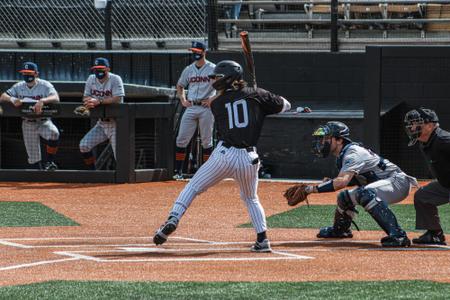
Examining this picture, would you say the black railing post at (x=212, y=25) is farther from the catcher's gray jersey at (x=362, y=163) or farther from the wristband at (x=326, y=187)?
the wristband at (x=326, y=187)

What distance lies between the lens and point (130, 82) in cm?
1798

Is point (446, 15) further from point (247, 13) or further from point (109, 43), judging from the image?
point (109, 43)

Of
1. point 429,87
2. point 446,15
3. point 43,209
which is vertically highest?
point 446,15

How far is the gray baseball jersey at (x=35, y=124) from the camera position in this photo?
1518 cm

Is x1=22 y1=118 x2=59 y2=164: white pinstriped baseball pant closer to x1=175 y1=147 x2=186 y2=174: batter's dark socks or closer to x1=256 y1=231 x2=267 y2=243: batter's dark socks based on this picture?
x1=175 y1=147 x2=186 y2=174: batter's dark socks

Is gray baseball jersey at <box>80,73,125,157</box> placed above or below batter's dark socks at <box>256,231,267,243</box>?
above

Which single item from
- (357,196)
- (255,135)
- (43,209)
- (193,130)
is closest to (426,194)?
(357,196)

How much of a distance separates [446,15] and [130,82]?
214 inches

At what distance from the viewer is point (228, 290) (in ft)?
21.6

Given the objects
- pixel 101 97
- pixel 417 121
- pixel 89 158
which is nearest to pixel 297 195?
pixel 417 121

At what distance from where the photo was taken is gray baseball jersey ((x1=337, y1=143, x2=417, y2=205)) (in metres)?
8.88

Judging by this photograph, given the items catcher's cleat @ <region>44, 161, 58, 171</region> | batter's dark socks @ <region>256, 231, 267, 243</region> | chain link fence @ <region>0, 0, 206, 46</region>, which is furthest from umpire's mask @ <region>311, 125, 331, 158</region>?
chain link fence @ <region>0, 0, 206, 46</region>

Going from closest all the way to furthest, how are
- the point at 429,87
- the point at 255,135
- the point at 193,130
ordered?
1. the point at 255,135
2. the point at 193,130
3. the point at 429,87

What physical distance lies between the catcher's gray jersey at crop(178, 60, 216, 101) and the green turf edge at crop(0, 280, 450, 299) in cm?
801
